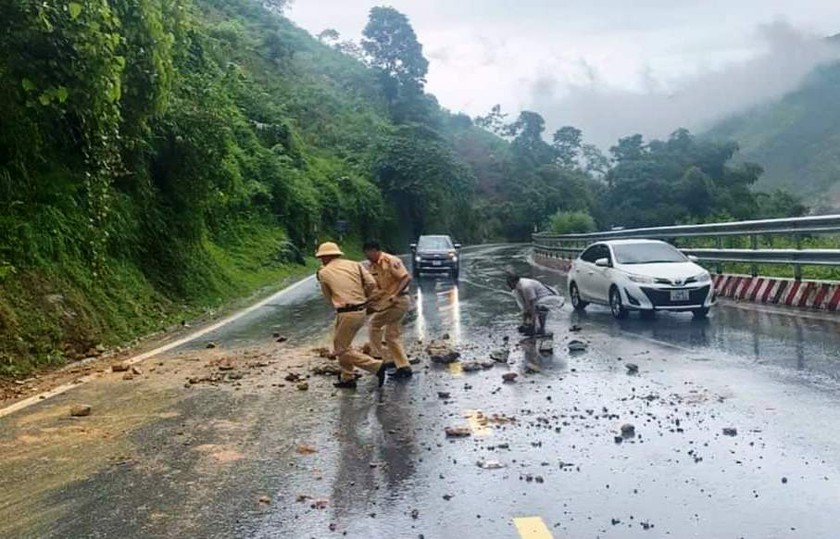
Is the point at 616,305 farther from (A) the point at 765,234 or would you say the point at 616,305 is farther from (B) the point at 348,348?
(B) the point at 348,348

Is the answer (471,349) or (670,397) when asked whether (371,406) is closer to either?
(670,397)

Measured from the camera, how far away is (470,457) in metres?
6.36

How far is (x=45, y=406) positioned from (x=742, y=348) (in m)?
8.48

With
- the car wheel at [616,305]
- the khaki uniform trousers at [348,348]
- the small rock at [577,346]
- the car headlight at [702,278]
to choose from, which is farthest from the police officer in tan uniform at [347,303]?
the car headlight at [702,278]

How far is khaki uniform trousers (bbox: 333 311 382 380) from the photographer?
9367mm

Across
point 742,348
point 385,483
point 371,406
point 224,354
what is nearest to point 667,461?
point 385,483

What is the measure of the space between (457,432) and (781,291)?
11.1 metres

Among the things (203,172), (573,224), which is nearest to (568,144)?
(573,224)

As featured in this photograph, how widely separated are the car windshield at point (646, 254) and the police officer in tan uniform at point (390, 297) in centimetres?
702

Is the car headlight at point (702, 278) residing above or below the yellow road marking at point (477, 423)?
above

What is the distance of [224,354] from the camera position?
1221 centimetres

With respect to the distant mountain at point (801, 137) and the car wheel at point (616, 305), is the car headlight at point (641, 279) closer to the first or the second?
the car wheel at point (616, 305)

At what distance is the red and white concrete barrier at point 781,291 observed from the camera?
1454cm

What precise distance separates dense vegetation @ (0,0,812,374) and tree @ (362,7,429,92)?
0.21 meters
